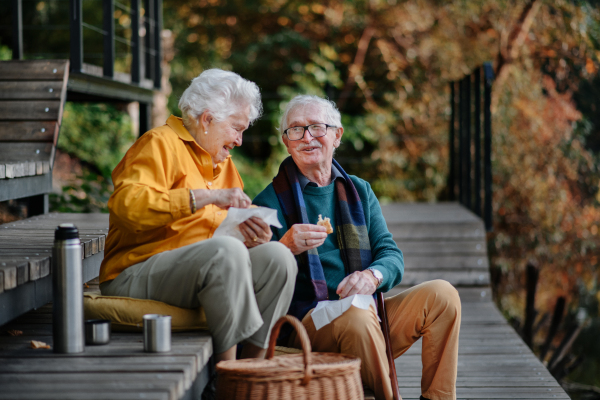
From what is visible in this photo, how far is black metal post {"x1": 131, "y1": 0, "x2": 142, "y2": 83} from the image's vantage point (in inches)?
215

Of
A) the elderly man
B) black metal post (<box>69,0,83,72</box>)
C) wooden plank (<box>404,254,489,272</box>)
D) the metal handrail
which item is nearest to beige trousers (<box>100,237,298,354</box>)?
the elderly man

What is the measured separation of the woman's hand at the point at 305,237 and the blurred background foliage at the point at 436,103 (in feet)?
10.3

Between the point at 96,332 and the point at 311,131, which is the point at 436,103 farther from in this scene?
the point at 96,332

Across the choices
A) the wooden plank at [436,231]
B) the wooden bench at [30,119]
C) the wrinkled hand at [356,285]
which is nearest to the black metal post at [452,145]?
the wooden plank at [436,231]

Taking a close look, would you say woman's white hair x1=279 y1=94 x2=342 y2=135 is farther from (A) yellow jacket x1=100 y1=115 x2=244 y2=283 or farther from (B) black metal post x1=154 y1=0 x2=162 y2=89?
(B) black metal post x1=154 y1=0 x2=162 y2=89

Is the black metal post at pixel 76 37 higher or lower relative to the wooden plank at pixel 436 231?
higher

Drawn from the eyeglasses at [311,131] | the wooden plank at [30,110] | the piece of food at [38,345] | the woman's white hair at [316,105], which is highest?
the wooden plank at [30,110]

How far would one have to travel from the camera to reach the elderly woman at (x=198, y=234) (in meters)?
1.97

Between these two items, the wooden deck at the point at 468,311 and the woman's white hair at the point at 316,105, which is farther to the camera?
the wooden deck at the point at 468,311

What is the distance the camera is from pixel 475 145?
5.51 metres

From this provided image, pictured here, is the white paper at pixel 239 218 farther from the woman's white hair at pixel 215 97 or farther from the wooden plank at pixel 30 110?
the wooden plank at pixel 30 110

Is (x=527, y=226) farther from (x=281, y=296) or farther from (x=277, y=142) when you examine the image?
(x=281, y=296)

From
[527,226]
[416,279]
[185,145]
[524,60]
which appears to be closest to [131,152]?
[185,145]

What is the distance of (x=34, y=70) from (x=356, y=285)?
249 centimetres
